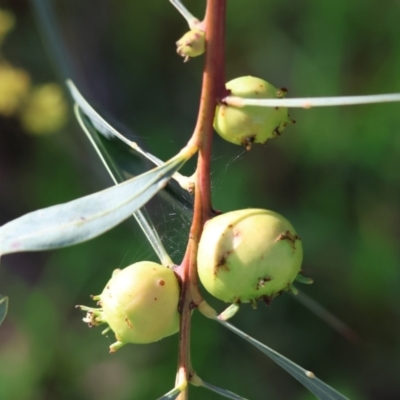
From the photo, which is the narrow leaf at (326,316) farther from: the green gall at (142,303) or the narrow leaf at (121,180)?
the green gall at (142,303)

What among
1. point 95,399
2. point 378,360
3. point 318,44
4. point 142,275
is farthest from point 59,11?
point 142,275

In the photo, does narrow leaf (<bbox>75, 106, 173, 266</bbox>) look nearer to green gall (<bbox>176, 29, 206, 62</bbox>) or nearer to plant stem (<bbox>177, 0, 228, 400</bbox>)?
plant stem (<bbox>177, 0, 228, 400</bbox>)

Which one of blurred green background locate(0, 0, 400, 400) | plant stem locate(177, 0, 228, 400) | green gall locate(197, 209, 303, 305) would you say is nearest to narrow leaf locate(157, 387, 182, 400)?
plant stem locate(177, 0, 228, 400)

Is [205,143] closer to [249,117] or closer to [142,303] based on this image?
[249,117]

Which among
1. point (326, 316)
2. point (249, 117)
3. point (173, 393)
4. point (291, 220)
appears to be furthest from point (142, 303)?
point (291, 220)

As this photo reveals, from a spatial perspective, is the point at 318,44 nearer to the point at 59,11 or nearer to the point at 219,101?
the point at 59,11

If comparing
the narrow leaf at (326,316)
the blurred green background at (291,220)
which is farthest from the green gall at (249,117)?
the blurred green background at (291,220)

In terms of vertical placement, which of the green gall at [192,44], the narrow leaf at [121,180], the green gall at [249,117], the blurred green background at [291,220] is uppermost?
the green gall at [192,44]
